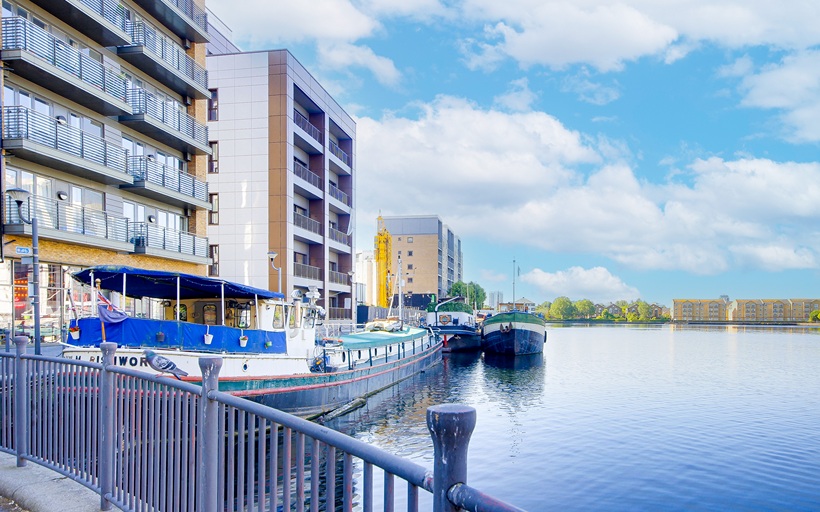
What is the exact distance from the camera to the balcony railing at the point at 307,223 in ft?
159

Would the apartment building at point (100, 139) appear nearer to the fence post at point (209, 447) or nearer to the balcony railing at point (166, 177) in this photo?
the balcony railing at point (166, 177)

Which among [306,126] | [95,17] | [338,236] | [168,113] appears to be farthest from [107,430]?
[338,236]

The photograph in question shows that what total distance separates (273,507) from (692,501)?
13.6 m

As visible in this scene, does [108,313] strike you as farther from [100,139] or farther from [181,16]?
[181,16]

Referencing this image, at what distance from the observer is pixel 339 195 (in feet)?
191

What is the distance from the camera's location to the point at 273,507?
4.20 m

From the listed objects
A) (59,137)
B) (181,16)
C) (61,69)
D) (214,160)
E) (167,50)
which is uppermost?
(181,16)

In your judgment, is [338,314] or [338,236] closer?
[338,314]

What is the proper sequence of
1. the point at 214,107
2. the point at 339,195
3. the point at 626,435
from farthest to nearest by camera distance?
the point at 339,195, the point at 214,107, the point at 626,435

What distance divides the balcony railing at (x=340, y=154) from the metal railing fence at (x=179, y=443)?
166 ft

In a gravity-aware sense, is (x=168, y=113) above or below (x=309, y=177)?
above

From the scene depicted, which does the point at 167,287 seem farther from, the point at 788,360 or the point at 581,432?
the point at 788,360

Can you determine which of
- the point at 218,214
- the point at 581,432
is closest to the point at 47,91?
the point at 218,214

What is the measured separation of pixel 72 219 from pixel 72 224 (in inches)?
9.2
